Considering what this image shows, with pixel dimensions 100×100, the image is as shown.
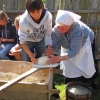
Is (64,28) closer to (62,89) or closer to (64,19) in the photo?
(64,19)

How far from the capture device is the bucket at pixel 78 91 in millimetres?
2742

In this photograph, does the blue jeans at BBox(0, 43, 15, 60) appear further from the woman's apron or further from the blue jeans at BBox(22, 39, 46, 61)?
the woman's apron

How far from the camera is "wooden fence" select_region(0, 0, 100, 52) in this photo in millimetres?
4422

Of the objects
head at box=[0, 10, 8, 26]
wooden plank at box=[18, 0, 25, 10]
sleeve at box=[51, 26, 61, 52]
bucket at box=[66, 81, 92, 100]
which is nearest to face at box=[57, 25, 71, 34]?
sleeve at box=[51, 26, 61, 52]

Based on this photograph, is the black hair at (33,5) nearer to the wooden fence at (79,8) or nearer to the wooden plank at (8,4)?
the wooden fence at (79,8)

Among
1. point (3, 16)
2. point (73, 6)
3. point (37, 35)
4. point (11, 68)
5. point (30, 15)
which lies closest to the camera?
point (30, 15)

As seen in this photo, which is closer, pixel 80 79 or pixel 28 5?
pixel 28 5

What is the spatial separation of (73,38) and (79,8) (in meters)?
1.79

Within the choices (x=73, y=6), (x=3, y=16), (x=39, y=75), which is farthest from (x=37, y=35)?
(x=73, y=6)

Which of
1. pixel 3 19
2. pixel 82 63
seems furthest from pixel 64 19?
pixel 3 19

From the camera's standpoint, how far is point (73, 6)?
4.47 metres

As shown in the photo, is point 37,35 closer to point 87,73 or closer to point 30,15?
point 30,15

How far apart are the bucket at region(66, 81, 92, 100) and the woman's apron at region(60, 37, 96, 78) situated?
229 mm

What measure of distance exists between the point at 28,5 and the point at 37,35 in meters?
Answer: 0.60
